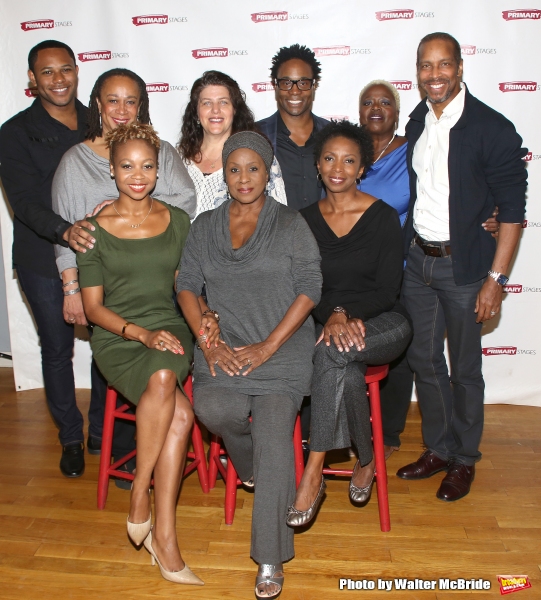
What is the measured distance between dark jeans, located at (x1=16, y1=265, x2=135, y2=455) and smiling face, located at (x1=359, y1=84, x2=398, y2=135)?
5.58 feet

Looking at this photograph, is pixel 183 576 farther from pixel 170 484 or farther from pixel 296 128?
pixel 296 128

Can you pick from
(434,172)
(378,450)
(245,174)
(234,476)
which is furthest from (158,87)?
(378,450)

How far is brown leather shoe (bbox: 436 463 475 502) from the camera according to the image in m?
3.05

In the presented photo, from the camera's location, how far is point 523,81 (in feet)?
12.8

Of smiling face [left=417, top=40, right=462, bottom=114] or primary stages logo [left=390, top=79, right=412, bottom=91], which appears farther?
primary stages logo [left=390, top=79, right=412, bottom=91]

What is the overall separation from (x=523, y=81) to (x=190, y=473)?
2.88 metres

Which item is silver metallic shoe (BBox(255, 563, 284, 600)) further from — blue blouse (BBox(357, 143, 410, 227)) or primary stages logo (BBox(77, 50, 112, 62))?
primary stages logo (BBox(77, 50, 112, 62))

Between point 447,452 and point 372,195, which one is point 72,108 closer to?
point 372,195

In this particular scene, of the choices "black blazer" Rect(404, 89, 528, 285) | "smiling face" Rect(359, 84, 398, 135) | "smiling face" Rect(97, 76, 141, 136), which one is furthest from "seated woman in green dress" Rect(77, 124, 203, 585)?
A: "black blazer" Rect(404, 89, 528, 285)

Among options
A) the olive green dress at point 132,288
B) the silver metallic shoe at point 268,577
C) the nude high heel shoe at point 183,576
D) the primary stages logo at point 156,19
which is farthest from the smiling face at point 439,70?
the nude high heel shoe at point 183,576

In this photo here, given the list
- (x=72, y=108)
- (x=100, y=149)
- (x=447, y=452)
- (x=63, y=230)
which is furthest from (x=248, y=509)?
(x=72, y=108)

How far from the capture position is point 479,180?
2887mm

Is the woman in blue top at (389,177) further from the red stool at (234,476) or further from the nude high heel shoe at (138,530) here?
the nude high heel shoe at (138,530)

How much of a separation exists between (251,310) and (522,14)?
2490 mm
